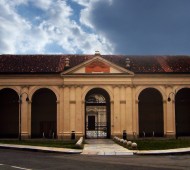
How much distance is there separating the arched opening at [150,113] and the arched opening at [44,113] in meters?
10.3

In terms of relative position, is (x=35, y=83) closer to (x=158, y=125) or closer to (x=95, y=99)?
(x=95, y=99)

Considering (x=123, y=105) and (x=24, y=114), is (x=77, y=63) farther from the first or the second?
(x=24, y=114)

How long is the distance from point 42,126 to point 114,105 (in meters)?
9.11

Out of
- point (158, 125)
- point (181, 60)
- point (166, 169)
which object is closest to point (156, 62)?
point (181, 60)

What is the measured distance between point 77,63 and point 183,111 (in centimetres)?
1393

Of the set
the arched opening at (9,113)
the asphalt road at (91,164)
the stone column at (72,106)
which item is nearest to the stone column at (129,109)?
the stone column at (72,106)

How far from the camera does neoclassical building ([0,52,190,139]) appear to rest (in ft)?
142

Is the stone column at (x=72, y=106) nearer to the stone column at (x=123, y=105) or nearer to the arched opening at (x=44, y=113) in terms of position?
the arched opening at (x=44, y=113)

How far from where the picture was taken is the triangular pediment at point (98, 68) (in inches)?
1705

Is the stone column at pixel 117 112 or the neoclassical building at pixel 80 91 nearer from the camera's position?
the stone column at pixel 117 112

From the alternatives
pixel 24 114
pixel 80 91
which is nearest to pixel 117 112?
pixel 80 91

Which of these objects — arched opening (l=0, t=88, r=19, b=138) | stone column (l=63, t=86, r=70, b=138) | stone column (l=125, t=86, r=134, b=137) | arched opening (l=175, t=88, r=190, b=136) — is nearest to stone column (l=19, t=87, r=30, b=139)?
arched opening (l=0, t=88, r=19, b=138)

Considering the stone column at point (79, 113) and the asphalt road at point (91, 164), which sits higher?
the stone column at point (79, 113)

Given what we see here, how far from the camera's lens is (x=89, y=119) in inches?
2672
